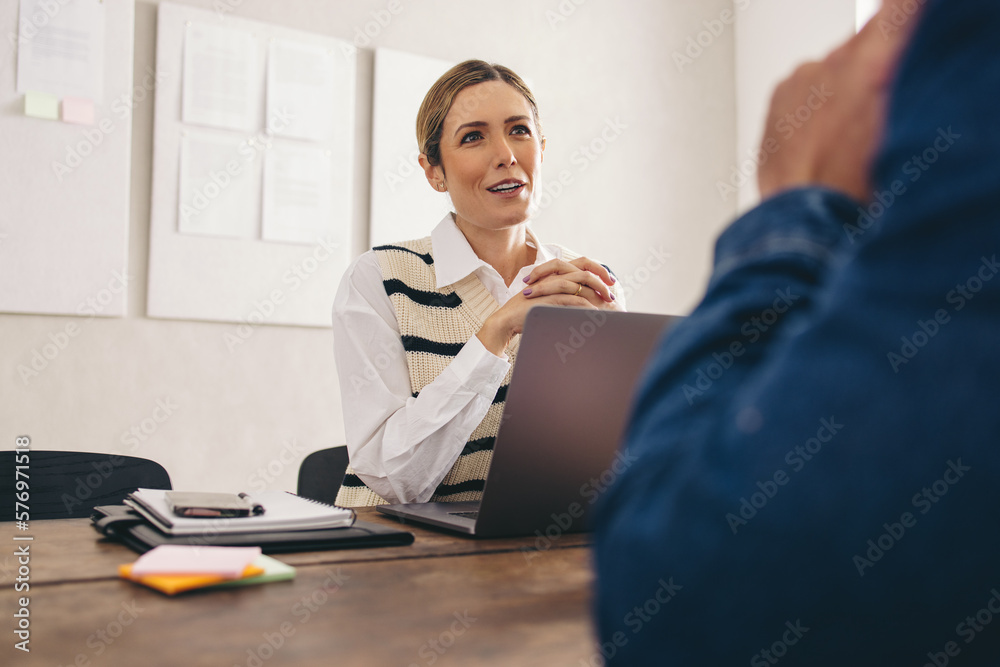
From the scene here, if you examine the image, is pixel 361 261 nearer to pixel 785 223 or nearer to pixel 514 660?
pixel 514 660

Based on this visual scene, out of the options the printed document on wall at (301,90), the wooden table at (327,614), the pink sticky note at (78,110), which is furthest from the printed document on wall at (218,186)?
the wooden table at (327,614)

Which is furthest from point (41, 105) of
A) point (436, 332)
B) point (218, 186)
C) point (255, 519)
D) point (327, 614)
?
point (327, 614)

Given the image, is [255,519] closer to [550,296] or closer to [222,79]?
[550,296]

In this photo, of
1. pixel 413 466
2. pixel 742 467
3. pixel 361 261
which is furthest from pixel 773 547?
pixel 361 261

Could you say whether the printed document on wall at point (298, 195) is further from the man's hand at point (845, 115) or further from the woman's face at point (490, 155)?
the man's hand at point (845, 115)

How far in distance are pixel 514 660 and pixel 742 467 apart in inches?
11.6

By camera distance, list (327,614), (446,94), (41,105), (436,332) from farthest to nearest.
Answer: (41,105), (446,94), (436,332), (327,614)

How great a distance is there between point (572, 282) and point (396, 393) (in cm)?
45

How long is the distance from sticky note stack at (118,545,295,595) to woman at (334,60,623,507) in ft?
2.12

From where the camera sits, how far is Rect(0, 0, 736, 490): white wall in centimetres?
241

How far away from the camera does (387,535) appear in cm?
90

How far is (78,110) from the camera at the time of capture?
7.80 ft

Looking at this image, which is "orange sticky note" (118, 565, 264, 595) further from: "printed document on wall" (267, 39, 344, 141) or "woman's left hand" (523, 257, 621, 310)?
"printed document on wall" (267, 39, 344, 141)

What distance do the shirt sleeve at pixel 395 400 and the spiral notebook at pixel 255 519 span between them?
15.2 inches
